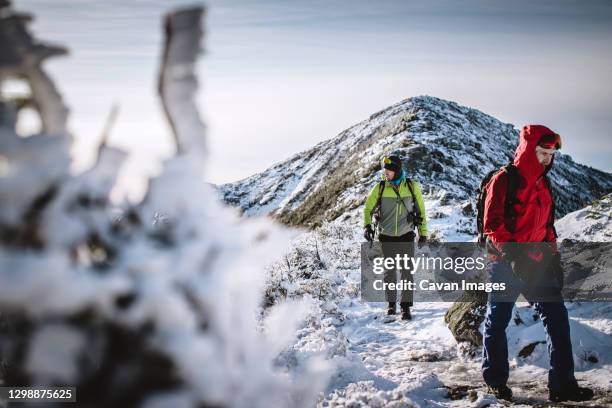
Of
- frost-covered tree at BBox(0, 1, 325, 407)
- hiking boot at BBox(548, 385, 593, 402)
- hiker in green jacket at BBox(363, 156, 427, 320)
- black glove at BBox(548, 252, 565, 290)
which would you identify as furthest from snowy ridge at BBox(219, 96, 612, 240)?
frost-covered tree at BBox(0, 1, 325, 407)

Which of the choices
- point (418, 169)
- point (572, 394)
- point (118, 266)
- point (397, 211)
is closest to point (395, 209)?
point (397, 211)

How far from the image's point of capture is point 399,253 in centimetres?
607

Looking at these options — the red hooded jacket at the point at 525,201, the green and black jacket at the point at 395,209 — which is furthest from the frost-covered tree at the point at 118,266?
the green and black jacket at the point at 395,209

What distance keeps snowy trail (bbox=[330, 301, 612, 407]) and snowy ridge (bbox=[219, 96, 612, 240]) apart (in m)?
4.97

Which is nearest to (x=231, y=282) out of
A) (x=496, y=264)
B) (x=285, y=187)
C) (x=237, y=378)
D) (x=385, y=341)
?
(x=237, y=378)

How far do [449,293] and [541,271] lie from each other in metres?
3.38

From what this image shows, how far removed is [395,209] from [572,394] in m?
3.17

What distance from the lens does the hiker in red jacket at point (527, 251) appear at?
319 cm

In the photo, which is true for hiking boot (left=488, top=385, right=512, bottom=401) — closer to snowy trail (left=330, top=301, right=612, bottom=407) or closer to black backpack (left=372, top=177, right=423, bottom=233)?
snowy trail (left=330, top=301, right=612, bottom=407)

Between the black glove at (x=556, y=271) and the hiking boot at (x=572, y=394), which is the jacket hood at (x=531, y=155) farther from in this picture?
the hiking boot at (x=572, y=394)

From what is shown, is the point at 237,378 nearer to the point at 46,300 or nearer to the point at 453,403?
the point at 46,300

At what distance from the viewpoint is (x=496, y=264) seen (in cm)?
337

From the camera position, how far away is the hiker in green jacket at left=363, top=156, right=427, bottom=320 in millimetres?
5906

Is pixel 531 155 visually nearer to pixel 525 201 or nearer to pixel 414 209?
pixel 525 201
